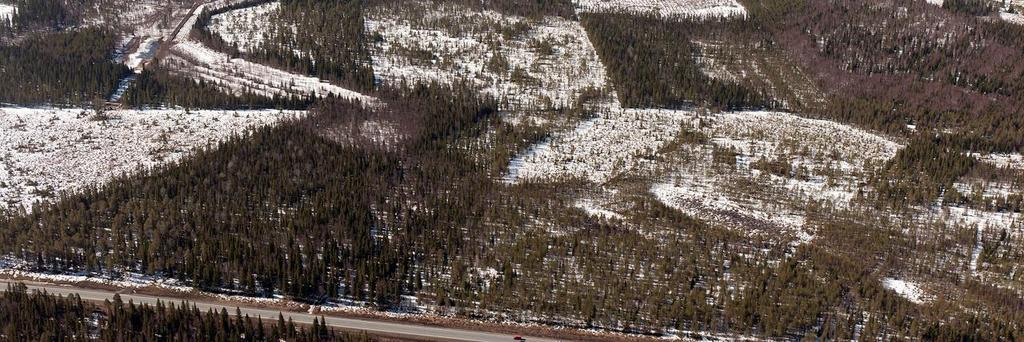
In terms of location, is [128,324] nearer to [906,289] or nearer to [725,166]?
[906,289]

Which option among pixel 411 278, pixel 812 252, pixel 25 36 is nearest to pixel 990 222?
pixel 812 252

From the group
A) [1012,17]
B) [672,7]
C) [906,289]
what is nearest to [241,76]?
[672,7]

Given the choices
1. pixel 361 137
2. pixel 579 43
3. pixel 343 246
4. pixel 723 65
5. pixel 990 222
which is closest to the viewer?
pixel 343 246

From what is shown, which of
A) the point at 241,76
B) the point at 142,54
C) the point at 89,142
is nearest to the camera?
the point at 89,142

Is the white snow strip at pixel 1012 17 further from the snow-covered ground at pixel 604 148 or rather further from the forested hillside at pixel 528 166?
the snow-covered ground at pixel 604 148

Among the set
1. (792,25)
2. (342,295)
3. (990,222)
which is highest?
(792,25)

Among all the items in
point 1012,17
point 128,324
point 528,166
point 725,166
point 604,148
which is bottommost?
point 128,324

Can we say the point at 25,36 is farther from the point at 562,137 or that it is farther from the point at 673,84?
the point at 673,84

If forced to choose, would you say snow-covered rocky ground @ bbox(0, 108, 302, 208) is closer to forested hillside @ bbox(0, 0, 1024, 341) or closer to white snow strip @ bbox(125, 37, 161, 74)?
forested hillside @ bbox(0, 0, 1024, 341)
